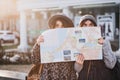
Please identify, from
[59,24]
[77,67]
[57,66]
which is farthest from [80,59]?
[59,24]

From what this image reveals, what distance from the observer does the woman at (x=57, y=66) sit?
2297 millimetres

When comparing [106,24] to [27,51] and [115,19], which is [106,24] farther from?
[27,51]

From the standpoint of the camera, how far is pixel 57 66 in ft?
7.53

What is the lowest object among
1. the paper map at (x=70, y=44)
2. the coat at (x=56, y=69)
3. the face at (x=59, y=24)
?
the coat at (x=56, y=69)

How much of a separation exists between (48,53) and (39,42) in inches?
4.5

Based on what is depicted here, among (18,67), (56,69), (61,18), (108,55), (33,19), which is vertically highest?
(33,19)

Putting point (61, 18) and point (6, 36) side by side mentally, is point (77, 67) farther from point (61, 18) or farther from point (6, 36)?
point (6, 36)

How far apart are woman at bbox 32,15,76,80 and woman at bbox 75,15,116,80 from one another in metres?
0.07

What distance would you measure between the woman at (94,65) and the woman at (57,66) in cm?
7

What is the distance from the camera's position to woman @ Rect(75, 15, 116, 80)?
90.0 inches

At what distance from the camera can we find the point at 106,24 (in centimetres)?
392

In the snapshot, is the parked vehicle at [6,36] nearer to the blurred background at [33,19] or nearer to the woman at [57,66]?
the blurred background at [33,19]

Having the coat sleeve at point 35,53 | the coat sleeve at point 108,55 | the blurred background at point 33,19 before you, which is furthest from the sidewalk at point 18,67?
the coat sleeve at point 108,55

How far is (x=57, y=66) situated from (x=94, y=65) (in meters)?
0.30
